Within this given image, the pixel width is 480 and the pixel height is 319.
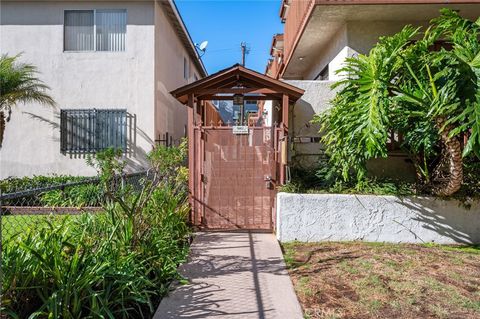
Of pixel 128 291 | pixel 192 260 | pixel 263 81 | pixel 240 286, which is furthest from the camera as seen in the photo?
pixel 263 81

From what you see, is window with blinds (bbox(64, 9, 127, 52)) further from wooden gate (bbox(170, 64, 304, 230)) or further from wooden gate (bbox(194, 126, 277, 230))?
wooden gate (bbox(194, 126, 277, 230))

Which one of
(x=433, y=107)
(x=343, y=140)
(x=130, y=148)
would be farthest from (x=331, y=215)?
(x=130, y=148)

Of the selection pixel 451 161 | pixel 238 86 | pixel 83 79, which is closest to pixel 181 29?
pixel 83 79

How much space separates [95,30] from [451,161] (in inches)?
429

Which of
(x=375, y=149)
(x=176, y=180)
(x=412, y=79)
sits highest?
(x=412, y=79)

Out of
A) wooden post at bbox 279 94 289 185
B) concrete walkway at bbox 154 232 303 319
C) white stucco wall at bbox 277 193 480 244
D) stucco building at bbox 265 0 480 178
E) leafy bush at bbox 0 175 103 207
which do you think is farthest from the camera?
leafy bush at bbox 0 175 103 207

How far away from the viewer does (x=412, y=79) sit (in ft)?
22.3

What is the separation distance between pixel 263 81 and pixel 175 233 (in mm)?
3695

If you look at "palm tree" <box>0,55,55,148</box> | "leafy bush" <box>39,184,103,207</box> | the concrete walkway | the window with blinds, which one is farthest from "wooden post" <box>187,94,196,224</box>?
"palm tree" <box>0,55,55,148</box>

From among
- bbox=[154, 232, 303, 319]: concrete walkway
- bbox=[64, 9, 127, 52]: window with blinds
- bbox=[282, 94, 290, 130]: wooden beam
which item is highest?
bbox=[64, 9, 127, 52]: window with blinds

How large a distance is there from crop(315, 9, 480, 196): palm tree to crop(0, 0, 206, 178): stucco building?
22.8 feet

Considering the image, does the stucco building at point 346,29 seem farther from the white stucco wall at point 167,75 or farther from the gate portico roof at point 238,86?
the white stucco wall at point 167,75

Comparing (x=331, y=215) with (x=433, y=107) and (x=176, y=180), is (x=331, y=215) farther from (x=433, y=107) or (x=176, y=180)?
(x=176, y=180)

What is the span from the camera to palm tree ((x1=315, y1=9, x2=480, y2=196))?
588cm
